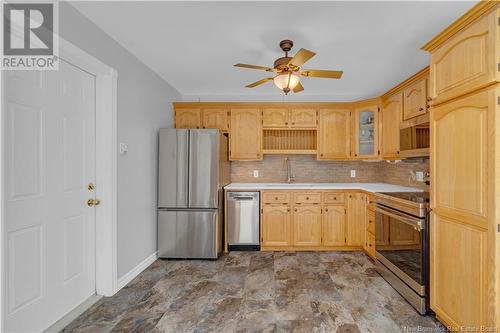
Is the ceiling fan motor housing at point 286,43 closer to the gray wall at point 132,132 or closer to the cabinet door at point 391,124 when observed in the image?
the gray wall at point 132,132

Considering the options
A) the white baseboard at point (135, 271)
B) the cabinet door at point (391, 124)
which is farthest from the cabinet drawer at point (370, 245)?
the white baseboard at point (135, 271)

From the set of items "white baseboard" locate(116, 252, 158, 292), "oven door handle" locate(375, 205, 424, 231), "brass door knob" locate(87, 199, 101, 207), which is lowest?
"white baseboard" locate(116, 252, 158, 292)

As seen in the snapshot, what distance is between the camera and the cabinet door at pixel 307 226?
142 inches

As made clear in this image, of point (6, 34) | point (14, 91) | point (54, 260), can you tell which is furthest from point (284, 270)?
point (6, 34)

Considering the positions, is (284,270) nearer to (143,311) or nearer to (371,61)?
(143,311)

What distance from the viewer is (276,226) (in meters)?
3.63

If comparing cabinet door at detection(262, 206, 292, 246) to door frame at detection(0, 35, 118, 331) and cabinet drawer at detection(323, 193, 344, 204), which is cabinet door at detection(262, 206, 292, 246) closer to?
cabinet drawer at detection(323, 193, 344, 204)

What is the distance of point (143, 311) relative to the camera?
214cm

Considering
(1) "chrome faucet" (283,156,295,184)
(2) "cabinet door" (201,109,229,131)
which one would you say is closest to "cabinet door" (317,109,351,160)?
(1) "chrome faucet" (283,156,295,184)

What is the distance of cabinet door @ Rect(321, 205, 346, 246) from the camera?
3.61 metres

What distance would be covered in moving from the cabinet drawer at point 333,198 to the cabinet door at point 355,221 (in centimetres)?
11

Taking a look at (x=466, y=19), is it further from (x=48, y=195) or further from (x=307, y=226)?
(x=48, y=195)

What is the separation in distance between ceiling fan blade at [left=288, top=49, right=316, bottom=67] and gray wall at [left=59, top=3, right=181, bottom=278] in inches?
68.2

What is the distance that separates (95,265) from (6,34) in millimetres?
1977
